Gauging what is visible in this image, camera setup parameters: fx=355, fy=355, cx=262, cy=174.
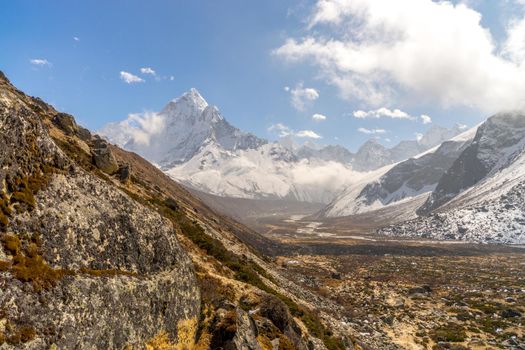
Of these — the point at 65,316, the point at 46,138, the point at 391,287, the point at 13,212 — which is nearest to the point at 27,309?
the point at 65,316

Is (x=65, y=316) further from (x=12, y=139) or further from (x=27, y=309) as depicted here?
(x=12, y=139)

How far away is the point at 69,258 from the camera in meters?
11.7

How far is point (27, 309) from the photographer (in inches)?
369

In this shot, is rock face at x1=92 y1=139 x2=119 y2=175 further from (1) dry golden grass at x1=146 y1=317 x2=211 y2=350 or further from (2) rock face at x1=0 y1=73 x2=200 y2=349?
(1) dry golden grass at x1=146 y1=317 x2=211 y2=350

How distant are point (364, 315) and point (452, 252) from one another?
135908 millimetres

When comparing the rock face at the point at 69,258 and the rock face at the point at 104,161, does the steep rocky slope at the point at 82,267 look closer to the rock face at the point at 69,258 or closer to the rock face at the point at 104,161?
the rock face at the point at 69,258

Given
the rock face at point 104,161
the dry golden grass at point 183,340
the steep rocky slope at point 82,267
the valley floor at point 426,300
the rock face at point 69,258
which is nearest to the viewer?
the rock face at point 69,258

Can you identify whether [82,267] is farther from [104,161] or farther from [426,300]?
[426,300]

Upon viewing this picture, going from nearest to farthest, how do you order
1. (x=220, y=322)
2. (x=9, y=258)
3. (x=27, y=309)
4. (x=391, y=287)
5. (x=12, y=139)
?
(x=27, y=309) → (x=9, y=258) → (x=12, y=139) → (x=220, y=322) → (x=391, y=287)

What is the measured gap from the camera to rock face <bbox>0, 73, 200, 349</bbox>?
31.8 feet

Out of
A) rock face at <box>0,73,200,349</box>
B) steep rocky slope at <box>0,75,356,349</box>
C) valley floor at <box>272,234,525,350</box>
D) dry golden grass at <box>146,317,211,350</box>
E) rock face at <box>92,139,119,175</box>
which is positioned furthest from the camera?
valley floor at <box>272,234,525,350</box>

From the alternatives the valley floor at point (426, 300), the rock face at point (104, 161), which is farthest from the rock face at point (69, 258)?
the valley floor at point (426, 300)

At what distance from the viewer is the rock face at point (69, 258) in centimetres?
969

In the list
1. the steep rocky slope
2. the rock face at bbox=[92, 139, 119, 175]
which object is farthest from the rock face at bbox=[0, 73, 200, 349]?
the rock face at bbox=[92, 139, 119, 175]
